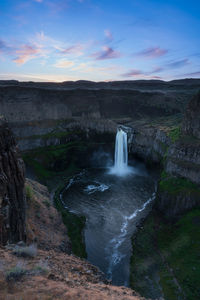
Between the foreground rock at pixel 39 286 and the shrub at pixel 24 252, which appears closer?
the foreground rock at pixel 39 286

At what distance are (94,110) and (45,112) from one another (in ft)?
58.3

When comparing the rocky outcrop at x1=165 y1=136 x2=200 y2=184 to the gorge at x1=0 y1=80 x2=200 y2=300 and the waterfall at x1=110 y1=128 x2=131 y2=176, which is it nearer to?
the gorge at x1=0 y1=80 x2=200 y2=300

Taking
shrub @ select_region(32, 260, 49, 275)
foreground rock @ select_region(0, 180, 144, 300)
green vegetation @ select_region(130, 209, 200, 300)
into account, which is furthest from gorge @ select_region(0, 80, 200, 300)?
shrub @ select_region(32, 260, 49, 275)

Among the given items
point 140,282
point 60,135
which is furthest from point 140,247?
point 60,135

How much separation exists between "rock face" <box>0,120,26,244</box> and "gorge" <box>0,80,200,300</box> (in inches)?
425

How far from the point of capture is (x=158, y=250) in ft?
74.6

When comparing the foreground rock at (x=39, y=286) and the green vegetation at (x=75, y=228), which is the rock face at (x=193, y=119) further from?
the foreground rock at (x=39, y=286)

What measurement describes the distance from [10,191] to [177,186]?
879 inches

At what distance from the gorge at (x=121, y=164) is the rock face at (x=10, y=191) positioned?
35.4ft

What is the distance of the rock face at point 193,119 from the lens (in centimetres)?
3525

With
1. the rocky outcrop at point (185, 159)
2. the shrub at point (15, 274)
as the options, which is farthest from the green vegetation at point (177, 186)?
the shrub at point (15, 274)

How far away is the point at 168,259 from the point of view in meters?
21.2

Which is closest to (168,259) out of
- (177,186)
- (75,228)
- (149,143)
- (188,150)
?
(75,228)

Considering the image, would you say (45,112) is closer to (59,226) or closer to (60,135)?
(60,135)
